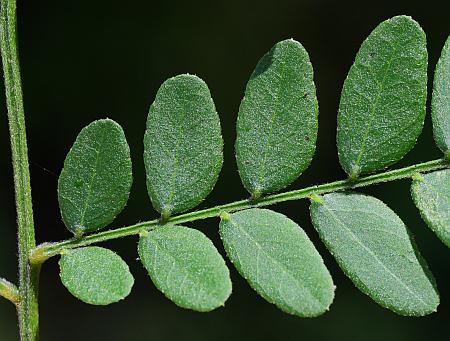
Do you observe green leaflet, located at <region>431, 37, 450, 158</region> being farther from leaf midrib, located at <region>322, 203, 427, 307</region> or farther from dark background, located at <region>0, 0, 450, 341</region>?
dark background, located at <region>0, 0, 450, 341</region>

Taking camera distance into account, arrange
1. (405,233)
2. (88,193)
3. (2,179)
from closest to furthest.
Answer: (405,233) → (88,193) → (2,179)

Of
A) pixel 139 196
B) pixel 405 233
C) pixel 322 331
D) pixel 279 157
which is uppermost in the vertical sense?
pixel 279 157

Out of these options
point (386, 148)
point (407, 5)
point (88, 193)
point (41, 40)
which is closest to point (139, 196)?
point (41, 40)

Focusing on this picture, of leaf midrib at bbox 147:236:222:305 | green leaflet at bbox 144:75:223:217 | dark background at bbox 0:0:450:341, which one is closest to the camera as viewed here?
leaf midrib at bbox 147:236:222:305

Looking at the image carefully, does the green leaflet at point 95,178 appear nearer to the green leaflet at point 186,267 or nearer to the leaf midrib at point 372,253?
the green leaflet at point 186,267

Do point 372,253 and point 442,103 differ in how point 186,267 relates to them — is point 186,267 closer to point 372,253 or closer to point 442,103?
point 372,253

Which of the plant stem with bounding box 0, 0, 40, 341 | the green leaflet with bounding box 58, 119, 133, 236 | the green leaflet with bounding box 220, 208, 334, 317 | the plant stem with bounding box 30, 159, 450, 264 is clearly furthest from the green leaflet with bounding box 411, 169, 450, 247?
the plant stem with bounding box 0, 0, 40, 341

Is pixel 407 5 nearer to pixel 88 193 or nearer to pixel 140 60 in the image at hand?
pixel 140 60

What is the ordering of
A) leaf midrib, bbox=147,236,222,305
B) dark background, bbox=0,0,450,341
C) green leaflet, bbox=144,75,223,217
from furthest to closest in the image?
dark background, bbox=0,0,450,341 → green leaflet, bbox=144,75,223,217 → leaf midrib, bbox=147,236,222,305
